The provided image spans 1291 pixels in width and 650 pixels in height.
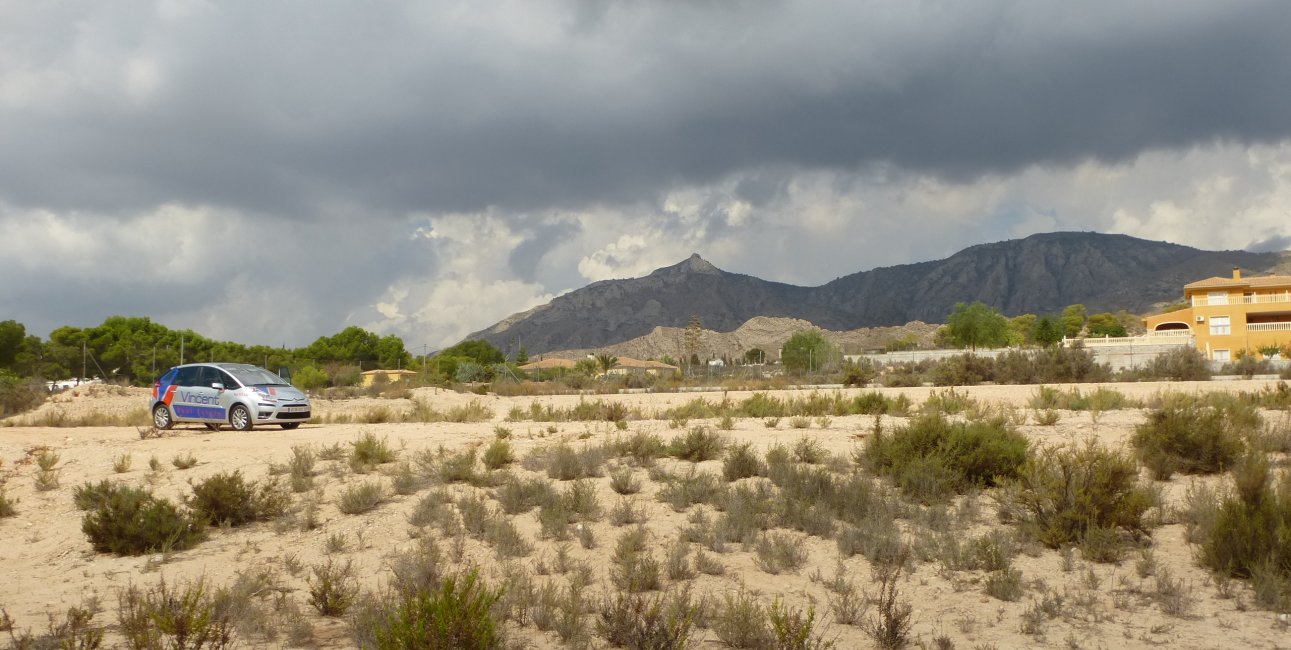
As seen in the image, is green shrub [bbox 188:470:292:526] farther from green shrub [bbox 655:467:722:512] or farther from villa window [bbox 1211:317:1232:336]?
villa window [bbox 1211:317:1232:336]

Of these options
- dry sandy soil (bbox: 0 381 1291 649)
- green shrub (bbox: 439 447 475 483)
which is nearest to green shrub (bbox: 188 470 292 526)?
dry sandy soil (bbox: 0 381 1291 649)

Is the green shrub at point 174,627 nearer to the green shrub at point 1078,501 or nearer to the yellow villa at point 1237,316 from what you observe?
the green shrub at point 1078,501

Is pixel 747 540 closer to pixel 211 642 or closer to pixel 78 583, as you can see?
pixel 211 642

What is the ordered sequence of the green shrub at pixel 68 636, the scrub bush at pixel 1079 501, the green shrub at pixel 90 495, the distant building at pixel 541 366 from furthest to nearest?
the distant building at pixel 541 366, the green shrub at pixel 90 495, the scrub bush at pixel 1079 501, the green shrub at pixel 68 636

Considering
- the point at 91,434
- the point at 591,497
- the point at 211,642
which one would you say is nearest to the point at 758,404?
the point at 591,497

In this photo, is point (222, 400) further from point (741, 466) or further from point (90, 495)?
point (741, 466)

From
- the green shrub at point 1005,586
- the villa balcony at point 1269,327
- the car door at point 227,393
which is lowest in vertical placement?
the green shrub at point 1005,586

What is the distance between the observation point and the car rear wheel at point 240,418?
23281mm

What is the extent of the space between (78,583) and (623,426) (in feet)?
44.8

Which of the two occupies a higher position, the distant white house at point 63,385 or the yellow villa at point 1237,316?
the yellow villa at point 1237,316

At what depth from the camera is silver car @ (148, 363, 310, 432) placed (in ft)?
76.4

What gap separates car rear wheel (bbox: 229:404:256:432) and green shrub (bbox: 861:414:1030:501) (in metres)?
17.1

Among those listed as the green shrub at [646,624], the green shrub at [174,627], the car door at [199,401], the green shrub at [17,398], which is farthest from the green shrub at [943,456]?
the green shrub at [17,398]

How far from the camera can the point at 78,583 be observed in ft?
32.2
